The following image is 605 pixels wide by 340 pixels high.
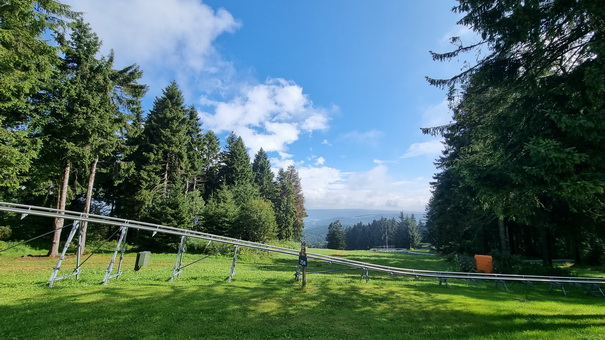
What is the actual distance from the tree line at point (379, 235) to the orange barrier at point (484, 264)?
225 ft

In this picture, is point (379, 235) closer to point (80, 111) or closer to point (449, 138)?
point (449, 138)

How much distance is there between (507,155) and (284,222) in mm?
51080

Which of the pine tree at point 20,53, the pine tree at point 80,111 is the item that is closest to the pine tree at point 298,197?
the pine tree at point 80,111

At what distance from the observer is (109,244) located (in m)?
27.7

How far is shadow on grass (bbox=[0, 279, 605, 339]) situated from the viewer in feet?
18.0

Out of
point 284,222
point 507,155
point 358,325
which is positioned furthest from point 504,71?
point 284,222

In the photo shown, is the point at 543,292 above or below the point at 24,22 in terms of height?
below

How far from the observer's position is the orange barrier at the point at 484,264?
17.0 m

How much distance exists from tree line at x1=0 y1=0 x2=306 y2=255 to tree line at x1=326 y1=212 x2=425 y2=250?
52.2m

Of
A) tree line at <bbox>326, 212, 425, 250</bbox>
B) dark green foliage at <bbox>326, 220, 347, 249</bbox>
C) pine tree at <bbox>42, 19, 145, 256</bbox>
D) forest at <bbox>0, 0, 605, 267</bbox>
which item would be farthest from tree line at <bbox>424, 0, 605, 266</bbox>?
tree line at <bbox>326, 212, 425, 250</bbox>

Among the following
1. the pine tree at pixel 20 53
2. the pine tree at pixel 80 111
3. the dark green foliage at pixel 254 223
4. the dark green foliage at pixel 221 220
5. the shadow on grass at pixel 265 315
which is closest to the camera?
the shadow on grass at pixel 265 315

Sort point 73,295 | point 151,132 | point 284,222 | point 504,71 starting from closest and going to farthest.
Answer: point 73,295 < point 504,71 < point 151,132 < point 284,222

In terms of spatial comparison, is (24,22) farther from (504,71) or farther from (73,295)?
(504,71)

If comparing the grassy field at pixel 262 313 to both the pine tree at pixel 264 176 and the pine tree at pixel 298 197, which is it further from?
the pine tree at pixel 298 197
